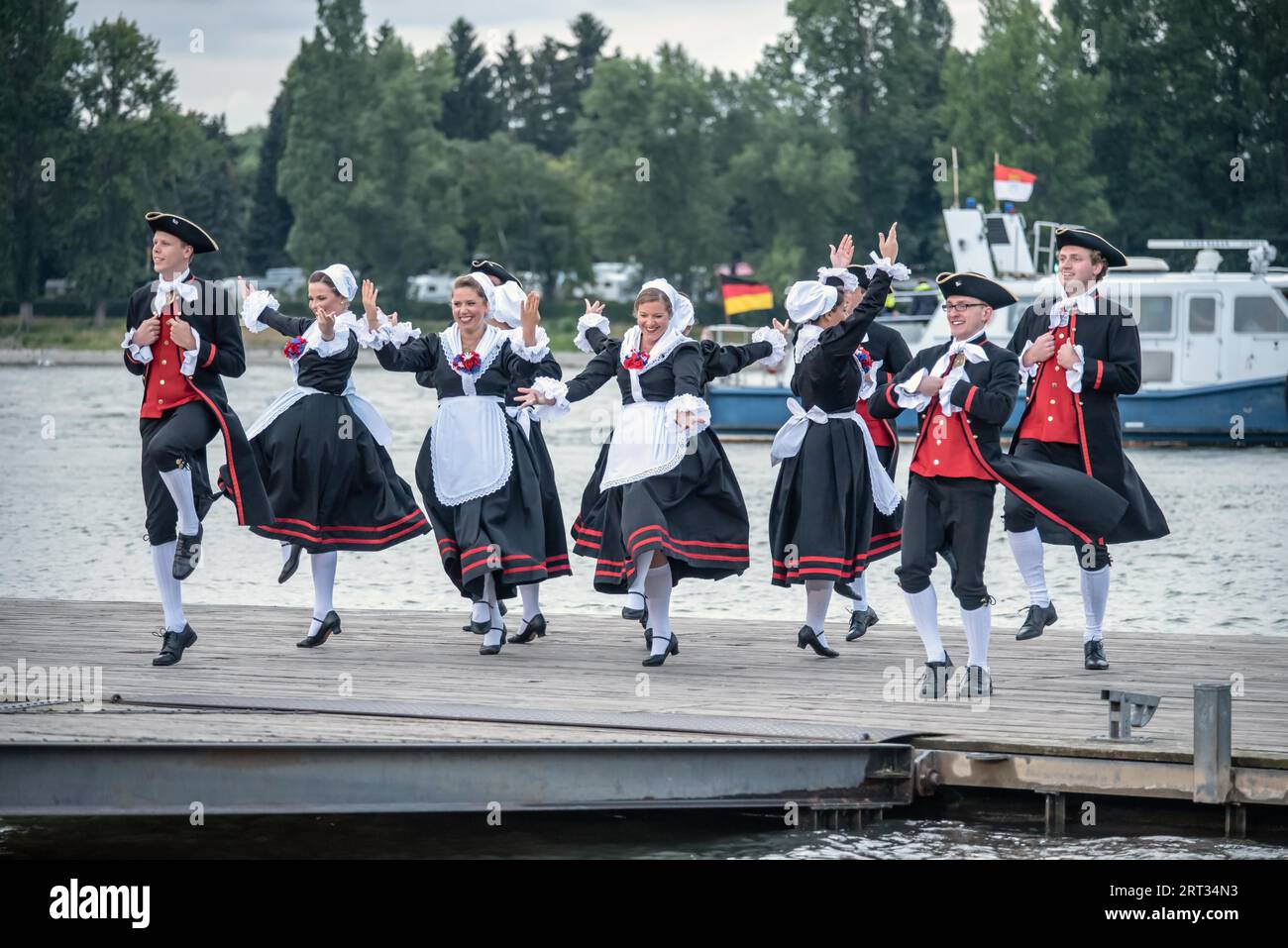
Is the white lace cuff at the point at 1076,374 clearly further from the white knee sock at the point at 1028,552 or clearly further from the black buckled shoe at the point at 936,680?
the black buckled shoe at the point at 936,680

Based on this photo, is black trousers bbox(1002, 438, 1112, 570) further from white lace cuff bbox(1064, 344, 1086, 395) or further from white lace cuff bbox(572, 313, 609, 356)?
white lace cuff bbox(572, 313, 609, 356)

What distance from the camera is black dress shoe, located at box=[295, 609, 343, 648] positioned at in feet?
29.3

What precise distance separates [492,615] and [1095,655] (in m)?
2.71

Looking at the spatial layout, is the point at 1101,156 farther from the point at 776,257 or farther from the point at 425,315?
the point at 425,315

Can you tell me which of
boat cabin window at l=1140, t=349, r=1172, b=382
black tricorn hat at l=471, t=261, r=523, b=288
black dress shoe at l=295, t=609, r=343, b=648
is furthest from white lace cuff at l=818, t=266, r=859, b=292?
boat cabin window at l=1140, t=349, r=1172, b=382

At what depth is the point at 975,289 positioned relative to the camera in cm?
775

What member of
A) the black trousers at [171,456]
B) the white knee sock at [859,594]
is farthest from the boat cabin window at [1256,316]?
the black trousers at [171,456]

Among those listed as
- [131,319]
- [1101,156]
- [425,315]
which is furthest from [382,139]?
[131,319]

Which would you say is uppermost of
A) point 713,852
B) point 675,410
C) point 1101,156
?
point 1101,156

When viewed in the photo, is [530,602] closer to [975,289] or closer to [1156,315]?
[975,289]

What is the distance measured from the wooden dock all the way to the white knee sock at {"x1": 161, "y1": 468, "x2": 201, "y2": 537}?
2.02 feet

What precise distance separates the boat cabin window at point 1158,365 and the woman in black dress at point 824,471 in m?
17.5
